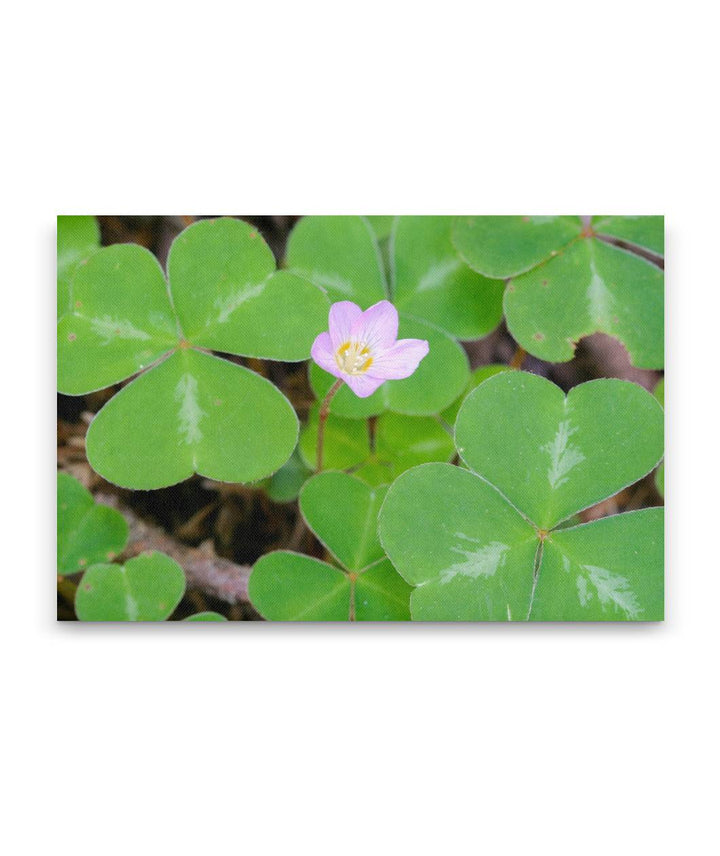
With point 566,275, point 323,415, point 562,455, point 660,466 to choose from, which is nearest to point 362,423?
point 323,415

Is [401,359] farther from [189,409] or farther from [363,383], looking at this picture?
[189,409]

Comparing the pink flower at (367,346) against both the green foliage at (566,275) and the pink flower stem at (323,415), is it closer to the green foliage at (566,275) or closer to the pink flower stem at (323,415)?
the pink flower stem at (323,415)

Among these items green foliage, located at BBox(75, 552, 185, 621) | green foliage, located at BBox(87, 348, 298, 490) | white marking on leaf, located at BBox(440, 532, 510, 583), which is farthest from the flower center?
green foliage, located at BBox(75, 552, 185, 621)

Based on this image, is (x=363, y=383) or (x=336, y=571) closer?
(x=363, y=383)

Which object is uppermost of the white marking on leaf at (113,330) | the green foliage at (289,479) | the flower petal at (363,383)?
the white marking on leaf at (113,330)

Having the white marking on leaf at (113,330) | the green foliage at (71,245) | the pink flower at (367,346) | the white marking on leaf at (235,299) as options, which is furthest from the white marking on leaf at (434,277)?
the green foliage at (71,245)
